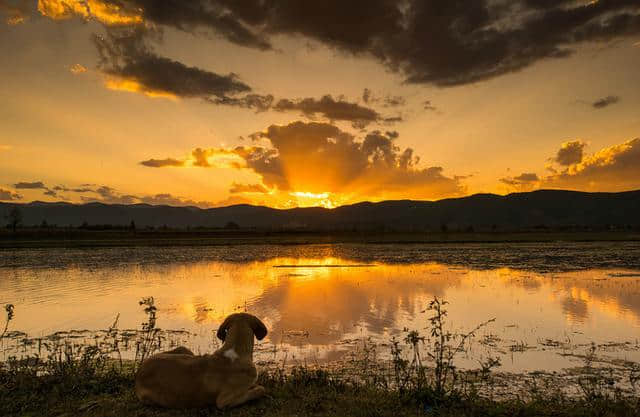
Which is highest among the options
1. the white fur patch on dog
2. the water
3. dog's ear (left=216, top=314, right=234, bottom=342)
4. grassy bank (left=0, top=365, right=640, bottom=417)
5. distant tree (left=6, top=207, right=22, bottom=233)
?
distant tree (left=6, top=207, right=22, bottom=233)

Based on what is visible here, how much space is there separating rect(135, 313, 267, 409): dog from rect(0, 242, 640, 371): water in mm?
3516

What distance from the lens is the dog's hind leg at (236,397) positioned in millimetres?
6219

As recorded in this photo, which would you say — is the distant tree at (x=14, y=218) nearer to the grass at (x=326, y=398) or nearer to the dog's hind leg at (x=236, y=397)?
the grass at (x=326, y=398)

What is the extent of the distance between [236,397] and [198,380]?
0.63m

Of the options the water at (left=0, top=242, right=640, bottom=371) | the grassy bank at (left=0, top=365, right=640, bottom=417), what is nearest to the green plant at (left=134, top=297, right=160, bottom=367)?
the water at (left=0, top=242, right=640, bottom=371)

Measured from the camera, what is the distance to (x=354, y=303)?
1717 cm

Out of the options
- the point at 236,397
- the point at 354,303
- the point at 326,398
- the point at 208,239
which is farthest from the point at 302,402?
the point at 208,239

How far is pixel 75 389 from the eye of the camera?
714 cm

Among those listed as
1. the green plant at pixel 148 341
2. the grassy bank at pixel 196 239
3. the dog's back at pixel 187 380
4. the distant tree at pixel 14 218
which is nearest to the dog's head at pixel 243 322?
the dog's back at pixel 187 380

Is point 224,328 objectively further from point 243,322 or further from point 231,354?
point 231,354

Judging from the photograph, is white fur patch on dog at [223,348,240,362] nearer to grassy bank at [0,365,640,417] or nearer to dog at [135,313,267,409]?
dog at [135,313,267,409]

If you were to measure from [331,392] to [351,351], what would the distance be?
376cm

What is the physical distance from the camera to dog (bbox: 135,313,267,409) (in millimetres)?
6320

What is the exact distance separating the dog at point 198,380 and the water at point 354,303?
3516 mm
